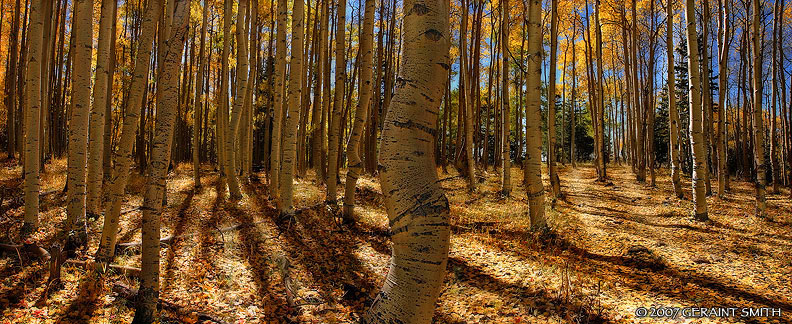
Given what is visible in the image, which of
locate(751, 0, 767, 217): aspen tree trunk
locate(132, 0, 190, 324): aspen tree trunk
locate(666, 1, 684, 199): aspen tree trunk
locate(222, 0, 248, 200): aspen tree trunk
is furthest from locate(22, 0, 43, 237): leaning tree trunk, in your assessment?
locate(751, 0, 767, 217): aspen tree trunk

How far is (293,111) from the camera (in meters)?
6.70

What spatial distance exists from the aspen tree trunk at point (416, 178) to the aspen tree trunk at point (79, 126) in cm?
494

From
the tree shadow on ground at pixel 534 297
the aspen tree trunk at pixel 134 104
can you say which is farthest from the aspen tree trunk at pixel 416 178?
the aspen tree trunk at pixel 134 104

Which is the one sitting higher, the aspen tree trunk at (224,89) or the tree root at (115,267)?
the aspen tree trunk at (224,89)

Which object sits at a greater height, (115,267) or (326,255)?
(115,267)

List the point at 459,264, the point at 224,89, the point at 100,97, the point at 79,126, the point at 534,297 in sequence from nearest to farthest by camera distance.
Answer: the point at 534,297 → the point at 79,126 → the point at 100,97 → the point at 459,264 → the point at 224,89

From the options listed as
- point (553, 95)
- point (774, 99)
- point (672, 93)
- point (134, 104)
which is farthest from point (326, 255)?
point (774, 99)

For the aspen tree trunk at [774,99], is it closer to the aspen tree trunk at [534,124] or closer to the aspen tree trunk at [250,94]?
the aspen tree trunk at [534,124]

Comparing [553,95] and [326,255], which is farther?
[553,95]

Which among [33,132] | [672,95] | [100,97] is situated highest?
[672,95]

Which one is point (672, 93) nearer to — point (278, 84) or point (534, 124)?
point (534, 124)

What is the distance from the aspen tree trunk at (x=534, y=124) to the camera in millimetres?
6203

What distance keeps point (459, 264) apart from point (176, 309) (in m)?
3.35

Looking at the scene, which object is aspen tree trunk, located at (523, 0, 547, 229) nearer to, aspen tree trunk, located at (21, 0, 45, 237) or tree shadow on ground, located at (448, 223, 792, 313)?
tree shadow on ground, located at (448, 223, 792, 313)
